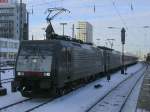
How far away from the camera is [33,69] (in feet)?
70.1

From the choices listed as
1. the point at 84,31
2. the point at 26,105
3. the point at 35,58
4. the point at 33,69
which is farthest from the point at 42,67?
the point at 84,31

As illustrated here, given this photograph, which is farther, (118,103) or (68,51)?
(68,51)

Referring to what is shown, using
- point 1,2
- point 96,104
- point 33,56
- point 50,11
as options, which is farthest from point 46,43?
point 1,2

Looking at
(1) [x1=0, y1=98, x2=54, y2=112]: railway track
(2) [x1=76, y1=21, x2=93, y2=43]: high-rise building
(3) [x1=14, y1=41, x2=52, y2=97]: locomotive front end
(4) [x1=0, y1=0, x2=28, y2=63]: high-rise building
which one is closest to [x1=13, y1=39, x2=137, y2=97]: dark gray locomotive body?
(3) [x1=14, y1=41, x2=52, y2=97]: locomotive front end

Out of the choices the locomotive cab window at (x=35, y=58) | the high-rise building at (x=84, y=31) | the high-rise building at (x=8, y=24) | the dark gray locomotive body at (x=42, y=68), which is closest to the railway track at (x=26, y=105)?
the dark gray locomotive body at (x=42, y=68)

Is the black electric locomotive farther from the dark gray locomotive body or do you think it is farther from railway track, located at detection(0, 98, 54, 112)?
railway track, located at detection(0, 98, 54, 112)

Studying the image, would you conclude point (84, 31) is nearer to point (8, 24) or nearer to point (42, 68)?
point (8, 24)

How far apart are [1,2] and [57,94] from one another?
360 ft

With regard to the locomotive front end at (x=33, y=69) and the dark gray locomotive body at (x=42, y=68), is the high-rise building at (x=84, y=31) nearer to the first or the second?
the dark gray locomotive body at (x=42, y=68)

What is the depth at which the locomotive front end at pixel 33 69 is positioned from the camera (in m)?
21.0

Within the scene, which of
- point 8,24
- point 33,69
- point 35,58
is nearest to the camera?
point 33,69

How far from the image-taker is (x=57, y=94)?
880 inches

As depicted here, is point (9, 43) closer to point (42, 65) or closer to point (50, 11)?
point (50, 11)

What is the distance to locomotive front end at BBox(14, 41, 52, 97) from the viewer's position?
21.0 meters
